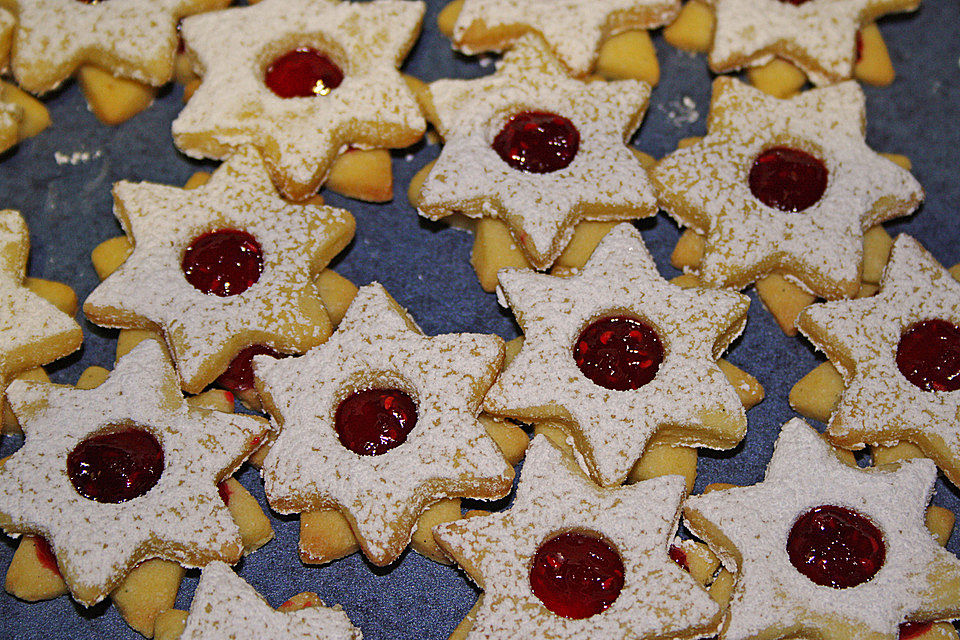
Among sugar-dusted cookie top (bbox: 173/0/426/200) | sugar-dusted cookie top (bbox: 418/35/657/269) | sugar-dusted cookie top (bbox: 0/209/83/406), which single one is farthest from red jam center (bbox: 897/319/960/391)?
sugar-dusted cookie top (bbox: 0/209/83/406)

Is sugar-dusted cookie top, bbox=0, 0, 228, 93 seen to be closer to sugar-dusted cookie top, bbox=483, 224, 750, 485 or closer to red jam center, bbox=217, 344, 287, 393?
red jam center, bbox=217, 344, 287, 393

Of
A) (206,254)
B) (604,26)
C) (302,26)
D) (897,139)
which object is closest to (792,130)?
(897,139)

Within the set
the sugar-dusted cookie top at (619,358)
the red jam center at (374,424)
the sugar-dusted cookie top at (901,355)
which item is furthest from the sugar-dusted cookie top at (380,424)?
the sugar-dusted cookie top at (901,355)

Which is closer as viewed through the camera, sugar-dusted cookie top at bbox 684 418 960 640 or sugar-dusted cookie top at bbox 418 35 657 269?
sugar-dusted cookie top at bbox 684 418 960 640

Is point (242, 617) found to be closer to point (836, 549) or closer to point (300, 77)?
point (836, 549)

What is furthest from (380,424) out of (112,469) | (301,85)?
(301,85)

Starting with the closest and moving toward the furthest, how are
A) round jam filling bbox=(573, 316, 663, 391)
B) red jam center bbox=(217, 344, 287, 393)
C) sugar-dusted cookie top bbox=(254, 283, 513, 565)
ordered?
sugar-dusted cookie top bbox=(254, 283, 513, 565) → round jam filling bbox=(573, 316, 663, 391) → red jam center bbox=(217, 344, 287, 393)

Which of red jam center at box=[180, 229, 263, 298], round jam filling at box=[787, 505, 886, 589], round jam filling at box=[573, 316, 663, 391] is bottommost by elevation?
red jam center at box=[180, 229, 263, 298]
